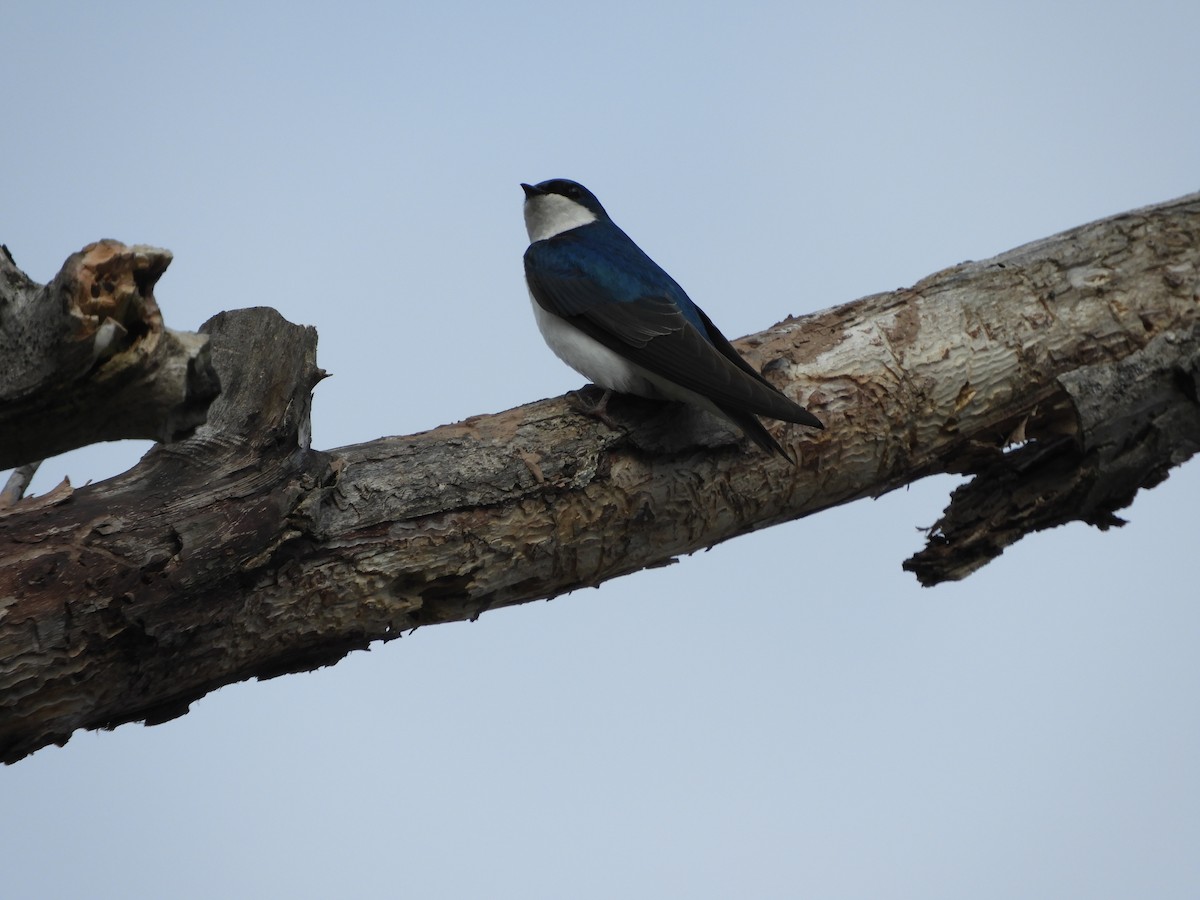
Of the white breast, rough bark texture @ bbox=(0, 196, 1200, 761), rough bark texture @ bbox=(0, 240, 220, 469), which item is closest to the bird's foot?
rough bark texture @ bbox=(0, 196, 1200, 761)

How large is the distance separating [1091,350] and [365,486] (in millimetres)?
2876

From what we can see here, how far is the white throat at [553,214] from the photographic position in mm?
6561

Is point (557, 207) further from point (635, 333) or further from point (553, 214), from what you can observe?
point (635, 333)

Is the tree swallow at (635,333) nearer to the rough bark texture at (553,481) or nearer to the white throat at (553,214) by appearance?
the rough bark texture at (553,481)

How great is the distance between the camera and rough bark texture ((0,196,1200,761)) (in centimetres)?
343

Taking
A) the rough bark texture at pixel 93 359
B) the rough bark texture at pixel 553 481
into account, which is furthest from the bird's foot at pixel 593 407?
the rough bark texture at pixel 93 359

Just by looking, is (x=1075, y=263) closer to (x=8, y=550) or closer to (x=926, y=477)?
(x=926, y=477)

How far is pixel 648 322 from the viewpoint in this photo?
4.68 metres

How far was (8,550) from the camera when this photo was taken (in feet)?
10.8

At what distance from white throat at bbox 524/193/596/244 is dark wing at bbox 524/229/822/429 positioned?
45.0 inches

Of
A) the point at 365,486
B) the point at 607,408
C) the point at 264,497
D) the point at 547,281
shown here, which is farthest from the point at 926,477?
the point at 264,497

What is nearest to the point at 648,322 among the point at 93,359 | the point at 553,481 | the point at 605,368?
the point at 605,368

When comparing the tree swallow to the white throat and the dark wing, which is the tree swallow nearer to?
the dark wing

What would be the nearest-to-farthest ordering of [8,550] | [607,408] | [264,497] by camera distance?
1. [8,550]
2. [264,497]
3. [607,408]
